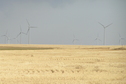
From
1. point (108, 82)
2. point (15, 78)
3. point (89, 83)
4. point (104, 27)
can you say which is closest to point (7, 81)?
point (15, 78)

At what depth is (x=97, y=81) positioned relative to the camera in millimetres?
10773

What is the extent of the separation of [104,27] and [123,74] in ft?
157

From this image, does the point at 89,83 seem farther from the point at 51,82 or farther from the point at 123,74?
the point at 123,74

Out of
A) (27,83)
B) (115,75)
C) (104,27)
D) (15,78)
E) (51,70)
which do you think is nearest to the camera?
(27,83)

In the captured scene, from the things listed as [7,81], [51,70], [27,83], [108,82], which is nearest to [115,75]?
[108,82]

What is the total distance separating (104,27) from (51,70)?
1877 inches

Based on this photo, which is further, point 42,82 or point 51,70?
point 51,70

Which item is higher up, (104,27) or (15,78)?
(104,27)

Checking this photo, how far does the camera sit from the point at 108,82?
10602 millimetres

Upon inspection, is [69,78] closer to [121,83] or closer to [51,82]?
[51,82]

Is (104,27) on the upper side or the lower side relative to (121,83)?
upper

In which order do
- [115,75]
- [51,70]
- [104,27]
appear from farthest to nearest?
[104,27] → [51,70] → [115,75]

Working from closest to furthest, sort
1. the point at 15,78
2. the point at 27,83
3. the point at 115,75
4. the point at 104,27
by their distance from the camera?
the point at 27,83, the point at 15,78, the point at 115,75, the point at 104,27

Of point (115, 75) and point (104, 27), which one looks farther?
point (104, 27)
